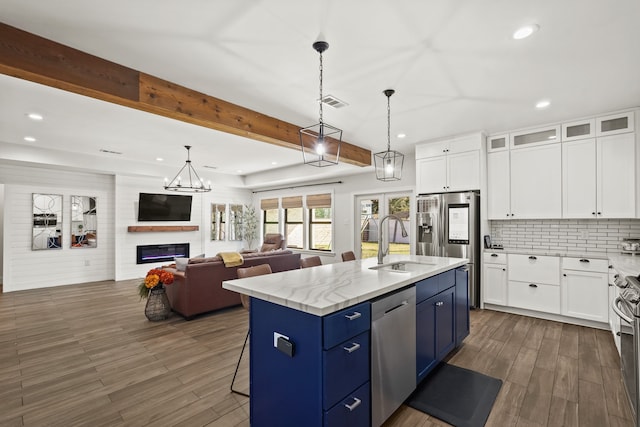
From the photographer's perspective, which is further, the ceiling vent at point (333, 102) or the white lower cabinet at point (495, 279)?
the white lower cabinet at point (495, 279)

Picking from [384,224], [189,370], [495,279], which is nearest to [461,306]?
[495,279]

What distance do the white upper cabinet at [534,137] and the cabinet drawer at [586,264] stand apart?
5.30 feet

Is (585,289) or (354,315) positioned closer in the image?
(354,315)

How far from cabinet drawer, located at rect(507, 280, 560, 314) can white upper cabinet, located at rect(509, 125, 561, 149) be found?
77.7 inches

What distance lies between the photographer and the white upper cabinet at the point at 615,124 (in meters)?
3.64

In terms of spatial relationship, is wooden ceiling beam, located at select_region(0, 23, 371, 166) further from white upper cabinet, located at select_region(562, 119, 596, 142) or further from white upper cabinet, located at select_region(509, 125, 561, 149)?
white upper cabinet, located at select_region(562, 119, 596, 142)

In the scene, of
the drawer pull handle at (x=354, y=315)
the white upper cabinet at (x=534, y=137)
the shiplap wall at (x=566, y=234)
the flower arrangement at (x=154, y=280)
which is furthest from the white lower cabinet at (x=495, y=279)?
the flower arrangement at (x=154, y=280)

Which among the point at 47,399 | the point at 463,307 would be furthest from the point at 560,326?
the point at 47,399

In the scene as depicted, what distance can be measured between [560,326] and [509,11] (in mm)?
3805

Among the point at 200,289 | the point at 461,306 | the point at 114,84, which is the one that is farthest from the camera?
the point at 200,289

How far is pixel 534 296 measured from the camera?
13.6 feet

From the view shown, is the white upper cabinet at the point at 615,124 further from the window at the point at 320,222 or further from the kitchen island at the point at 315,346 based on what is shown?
the window at the point at 320,222

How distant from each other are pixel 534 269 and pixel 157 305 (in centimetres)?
518

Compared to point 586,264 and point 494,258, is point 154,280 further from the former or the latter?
point 586,264
